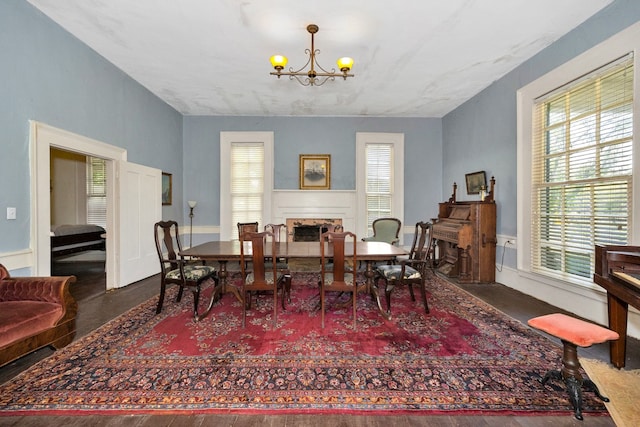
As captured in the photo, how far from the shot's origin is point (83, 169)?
6.27 m

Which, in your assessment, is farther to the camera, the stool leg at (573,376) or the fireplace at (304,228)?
the fireplace at (304,228)

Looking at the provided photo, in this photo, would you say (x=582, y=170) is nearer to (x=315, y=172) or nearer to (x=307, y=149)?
(x=315, y=172)

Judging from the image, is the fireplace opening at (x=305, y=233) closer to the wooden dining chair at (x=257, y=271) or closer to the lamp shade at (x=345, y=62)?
the wooden dining chair at (x=257, y=271)

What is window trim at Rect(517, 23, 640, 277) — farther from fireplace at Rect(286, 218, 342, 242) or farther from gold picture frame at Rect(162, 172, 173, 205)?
gold picture frame at Rect(162, 172, 173, 205)

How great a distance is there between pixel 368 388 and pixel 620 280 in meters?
1.90

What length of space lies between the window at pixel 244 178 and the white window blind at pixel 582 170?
470 centimetres

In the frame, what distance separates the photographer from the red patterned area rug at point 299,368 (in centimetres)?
164

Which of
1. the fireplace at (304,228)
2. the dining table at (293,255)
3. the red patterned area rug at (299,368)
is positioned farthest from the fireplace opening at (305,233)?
the red patterned area rug at (299,368)

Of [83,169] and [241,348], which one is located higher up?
[83,169]

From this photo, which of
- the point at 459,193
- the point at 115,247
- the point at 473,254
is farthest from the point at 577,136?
the point at 115,247

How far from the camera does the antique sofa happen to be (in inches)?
74.8

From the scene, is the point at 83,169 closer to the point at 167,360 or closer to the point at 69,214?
the point at 69,214

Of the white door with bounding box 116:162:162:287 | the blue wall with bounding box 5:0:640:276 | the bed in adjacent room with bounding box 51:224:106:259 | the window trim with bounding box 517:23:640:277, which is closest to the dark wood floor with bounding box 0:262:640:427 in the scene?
the white door with bounding box 116:162:162:287

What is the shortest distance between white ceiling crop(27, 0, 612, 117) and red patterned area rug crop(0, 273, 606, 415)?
326 cm
